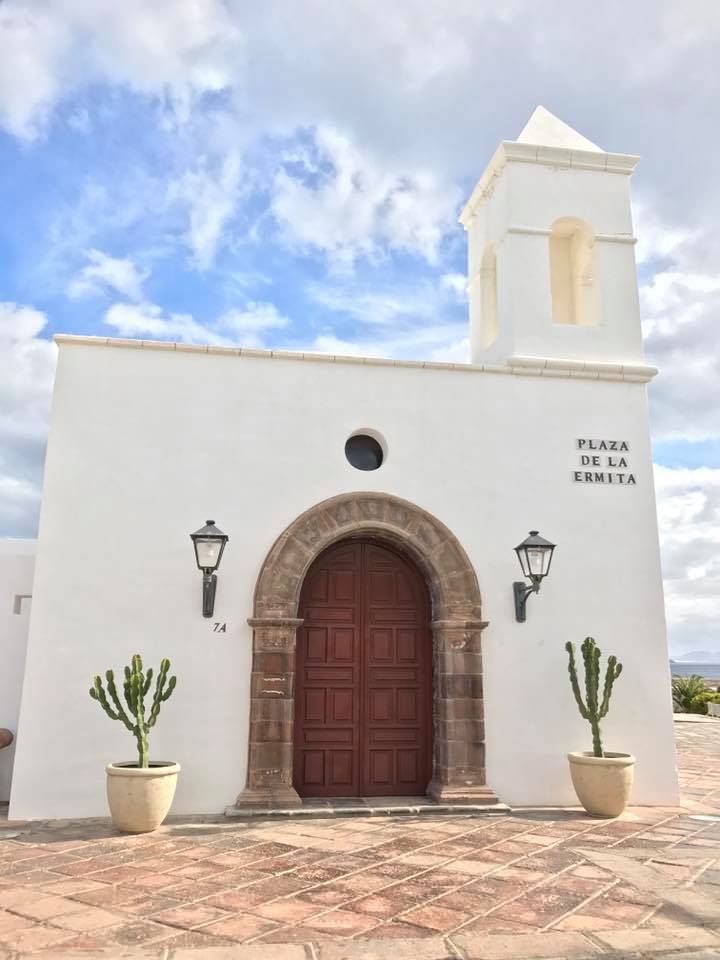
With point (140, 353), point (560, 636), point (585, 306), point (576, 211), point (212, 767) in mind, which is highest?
point (576, 211)

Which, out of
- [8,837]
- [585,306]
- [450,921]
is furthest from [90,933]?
[585,306]

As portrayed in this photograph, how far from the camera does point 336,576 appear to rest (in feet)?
26.9

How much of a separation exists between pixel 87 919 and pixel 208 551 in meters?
3.45

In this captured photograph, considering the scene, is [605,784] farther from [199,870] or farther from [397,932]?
[199,870]

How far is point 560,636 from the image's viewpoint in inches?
320

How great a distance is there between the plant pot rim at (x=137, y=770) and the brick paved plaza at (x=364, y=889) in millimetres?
463

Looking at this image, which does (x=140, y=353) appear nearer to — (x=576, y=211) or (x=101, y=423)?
(x=101, y=423)

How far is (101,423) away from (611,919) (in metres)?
6.00

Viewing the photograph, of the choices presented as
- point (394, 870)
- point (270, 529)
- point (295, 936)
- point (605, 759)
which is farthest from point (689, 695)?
point (295, 936)

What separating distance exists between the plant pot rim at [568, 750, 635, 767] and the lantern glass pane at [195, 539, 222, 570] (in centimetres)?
383

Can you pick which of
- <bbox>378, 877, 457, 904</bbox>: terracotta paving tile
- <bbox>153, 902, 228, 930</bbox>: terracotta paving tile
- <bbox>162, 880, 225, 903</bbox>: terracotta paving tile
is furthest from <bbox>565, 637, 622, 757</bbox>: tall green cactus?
<bbox>153, 902, 228, 930</bbox>: terracotta paving tile

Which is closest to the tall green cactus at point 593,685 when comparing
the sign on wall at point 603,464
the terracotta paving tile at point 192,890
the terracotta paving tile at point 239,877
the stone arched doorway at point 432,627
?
the stone arched doorway at point 432,627

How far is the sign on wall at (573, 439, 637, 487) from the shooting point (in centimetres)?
861

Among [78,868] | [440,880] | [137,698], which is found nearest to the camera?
[440,880]
